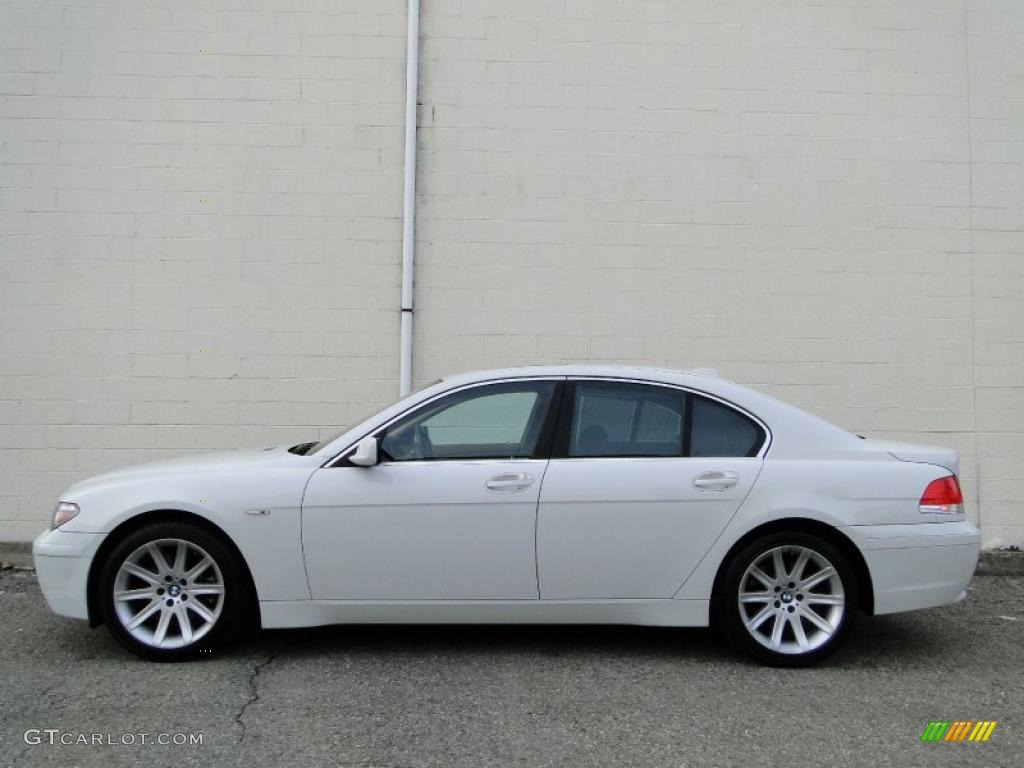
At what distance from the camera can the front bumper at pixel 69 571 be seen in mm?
5164

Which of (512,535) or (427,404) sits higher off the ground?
(427,404)

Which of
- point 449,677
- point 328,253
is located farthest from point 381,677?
point 328,253

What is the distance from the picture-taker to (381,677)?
505cm

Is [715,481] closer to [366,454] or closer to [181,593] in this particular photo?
[366,454]

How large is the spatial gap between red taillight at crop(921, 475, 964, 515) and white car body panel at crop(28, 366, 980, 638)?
4cm

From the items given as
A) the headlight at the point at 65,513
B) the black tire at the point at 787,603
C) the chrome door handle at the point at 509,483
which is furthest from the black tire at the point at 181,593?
the black tire at the point at 787,603

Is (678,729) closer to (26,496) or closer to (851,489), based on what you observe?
(851,489)

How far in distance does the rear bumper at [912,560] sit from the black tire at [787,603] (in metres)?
0.13

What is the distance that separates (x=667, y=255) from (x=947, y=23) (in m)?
3.05

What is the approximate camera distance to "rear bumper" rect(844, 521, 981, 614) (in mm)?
5176

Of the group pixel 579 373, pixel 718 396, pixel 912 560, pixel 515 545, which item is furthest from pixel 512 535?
pixel 912 560

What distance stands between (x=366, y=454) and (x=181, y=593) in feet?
3.80

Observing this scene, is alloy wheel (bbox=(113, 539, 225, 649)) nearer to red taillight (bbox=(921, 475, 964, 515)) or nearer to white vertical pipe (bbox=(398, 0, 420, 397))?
white vertical pipe (bbox=(398, 0, 420, 397))

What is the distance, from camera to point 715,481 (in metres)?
5.20
